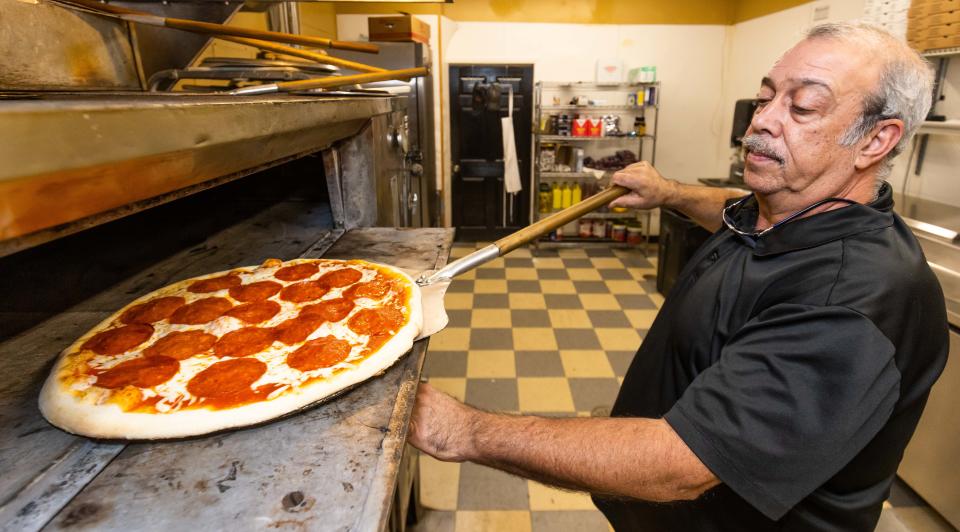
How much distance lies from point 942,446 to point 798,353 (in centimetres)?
172

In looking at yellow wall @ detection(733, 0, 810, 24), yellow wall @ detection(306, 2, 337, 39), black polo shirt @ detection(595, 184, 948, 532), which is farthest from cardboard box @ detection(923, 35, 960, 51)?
yellow wall @ detection(306, 2, 337, 39)

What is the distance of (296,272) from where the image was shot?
4.98ft

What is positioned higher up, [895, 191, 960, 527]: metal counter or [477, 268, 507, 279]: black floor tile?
[895, 191, 960, 527]: metal counter

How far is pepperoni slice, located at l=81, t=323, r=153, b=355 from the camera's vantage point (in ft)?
3.56

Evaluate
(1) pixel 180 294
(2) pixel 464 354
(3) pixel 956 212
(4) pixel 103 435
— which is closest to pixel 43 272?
(1) pixel 180 294

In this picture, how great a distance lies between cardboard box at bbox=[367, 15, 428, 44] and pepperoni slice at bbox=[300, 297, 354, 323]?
3.70m

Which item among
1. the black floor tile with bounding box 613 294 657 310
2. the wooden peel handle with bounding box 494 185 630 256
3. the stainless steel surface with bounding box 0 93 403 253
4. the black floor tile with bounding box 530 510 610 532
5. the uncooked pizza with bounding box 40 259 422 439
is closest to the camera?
the stainless steel surface with bounding box 0 93 403 253

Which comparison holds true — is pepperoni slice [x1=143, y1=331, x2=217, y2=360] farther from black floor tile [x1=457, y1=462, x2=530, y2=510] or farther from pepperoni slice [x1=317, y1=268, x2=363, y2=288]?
black floor tile [x1=457, y1=462, x2=530, y2=510]

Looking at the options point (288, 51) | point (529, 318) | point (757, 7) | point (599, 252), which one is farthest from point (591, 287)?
point (288, 51)

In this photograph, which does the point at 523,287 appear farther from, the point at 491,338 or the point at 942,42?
the point at 942,42

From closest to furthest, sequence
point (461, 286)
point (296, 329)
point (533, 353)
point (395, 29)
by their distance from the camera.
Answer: point (296, 329) < point (533, 353) < point (395, 29) < point (461, 286)

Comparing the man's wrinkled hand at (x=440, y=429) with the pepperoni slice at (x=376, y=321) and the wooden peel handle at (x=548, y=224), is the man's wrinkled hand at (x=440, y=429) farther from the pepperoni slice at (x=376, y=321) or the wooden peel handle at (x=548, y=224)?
the wooden peel handle at (x=548, y=224)

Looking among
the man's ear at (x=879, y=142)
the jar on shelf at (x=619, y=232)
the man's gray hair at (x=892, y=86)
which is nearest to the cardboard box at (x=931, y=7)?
the man's gray hair at (x=892, y=86)

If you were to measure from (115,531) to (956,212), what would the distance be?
11.0 feet
